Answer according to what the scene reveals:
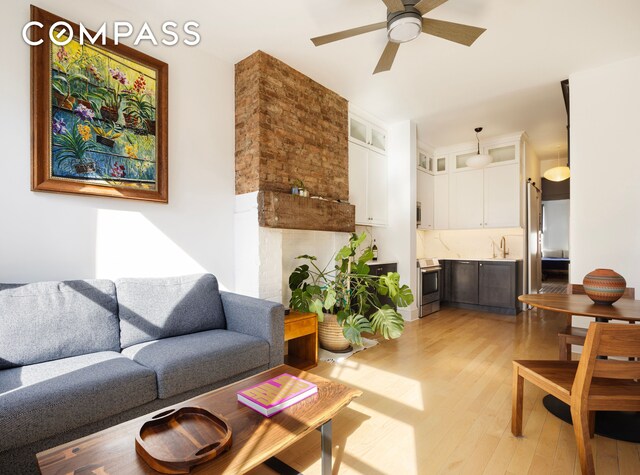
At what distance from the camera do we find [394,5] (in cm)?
217

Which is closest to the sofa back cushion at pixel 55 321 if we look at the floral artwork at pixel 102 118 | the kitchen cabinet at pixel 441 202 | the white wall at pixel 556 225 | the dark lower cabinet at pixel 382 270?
the floral artwork at pixel 102 118

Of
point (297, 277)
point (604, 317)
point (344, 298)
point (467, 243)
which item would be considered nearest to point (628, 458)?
point (604, 317)

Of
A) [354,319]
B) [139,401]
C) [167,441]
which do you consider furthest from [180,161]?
[167,441]

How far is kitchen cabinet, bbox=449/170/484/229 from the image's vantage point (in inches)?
227

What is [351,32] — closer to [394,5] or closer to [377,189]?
[394,5]

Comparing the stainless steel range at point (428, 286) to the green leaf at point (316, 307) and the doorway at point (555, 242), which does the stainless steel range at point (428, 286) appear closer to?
the green leaf at point (316, 307)

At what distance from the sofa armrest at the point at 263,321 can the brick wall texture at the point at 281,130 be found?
1.14 m

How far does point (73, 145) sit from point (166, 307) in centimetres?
128

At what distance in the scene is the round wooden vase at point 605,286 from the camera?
207 centimetres

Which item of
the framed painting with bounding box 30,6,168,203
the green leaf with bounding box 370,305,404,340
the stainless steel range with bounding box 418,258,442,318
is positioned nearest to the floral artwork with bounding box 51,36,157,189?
the framed painting with bounding box 30,6,168,203

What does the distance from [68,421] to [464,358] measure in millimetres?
3127

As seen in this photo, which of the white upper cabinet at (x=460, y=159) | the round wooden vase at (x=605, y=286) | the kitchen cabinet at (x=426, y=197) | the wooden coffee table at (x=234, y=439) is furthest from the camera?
the white upper cabinet at (x=460, y=159)

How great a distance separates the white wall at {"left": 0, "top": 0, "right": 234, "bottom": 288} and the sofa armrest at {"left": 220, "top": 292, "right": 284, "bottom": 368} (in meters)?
0.71

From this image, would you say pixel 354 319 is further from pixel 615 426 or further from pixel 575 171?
pixel 575 171
